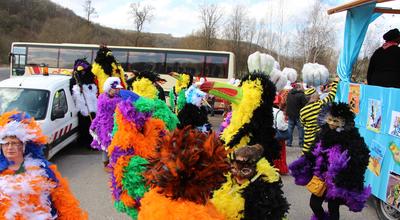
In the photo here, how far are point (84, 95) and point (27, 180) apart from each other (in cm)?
A: 584

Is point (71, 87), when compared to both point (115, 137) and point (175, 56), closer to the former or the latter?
point (115, 137)

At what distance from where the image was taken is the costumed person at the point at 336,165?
3.41 metres

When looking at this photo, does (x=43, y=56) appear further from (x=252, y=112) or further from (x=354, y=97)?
(x=252, y=112)

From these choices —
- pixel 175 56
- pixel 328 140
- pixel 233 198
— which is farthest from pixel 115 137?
pixel 175 56

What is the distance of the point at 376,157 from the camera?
442 cm

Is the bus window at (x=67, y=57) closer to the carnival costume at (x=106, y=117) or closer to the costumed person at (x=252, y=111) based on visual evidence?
the carnival costume at (x=106, y=117)

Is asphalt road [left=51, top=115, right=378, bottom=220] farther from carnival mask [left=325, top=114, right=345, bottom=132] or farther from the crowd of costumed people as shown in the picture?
carnival mask [left=325, top=114, right=345, bottom=132]

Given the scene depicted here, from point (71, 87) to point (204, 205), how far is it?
22.6 feet

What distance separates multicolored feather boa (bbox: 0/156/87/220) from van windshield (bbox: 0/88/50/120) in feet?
14.0

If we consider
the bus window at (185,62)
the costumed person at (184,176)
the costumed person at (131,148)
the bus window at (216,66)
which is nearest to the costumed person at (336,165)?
the costumed person at (131,148)

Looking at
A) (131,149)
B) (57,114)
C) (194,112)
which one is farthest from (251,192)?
(57,114)

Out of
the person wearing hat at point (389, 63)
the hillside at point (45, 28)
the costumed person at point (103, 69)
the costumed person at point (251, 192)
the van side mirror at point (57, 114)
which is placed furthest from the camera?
the hillside at point (45, 28)

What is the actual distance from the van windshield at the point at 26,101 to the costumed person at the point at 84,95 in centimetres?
103

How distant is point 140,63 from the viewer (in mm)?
17797
